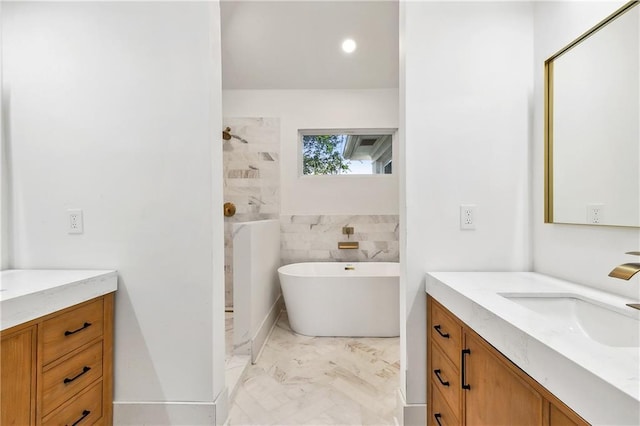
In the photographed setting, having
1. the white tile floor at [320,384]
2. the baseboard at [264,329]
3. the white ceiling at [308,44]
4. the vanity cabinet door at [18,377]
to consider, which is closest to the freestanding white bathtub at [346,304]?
the white tile floor at [320,384]

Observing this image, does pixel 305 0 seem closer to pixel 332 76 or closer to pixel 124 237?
pixel 332 76

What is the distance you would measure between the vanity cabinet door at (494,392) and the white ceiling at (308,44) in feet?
9.69

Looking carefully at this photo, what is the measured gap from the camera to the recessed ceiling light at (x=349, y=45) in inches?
122

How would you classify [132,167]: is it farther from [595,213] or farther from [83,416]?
[595,213]

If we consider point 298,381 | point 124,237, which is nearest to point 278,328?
point 298,381

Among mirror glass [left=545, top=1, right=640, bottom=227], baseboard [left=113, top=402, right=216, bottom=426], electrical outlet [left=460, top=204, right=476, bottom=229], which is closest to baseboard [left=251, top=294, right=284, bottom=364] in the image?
baseboard [left=113, top=402, right=216, bottom=426]

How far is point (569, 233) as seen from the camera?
50.9 inches

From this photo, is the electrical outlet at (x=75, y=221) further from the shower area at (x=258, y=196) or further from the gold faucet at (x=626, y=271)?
the gold faucet at (x=626, y=271)

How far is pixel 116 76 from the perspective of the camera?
152cm

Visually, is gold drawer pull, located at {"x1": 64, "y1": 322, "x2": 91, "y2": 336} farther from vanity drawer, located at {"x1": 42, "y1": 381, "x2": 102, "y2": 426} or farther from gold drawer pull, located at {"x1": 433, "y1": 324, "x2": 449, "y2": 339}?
gold drawer pull, located at {"x1": 433, "y1": 324, "x2": 449, "y2": 339}

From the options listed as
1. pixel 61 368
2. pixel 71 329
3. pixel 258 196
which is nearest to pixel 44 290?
pixel 71 329

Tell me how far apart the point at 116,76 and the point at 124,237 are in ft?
2.64

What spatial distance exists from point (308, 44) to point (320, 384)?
3074mm

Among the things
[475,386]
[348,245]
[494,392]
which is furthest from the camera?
[348,245]
